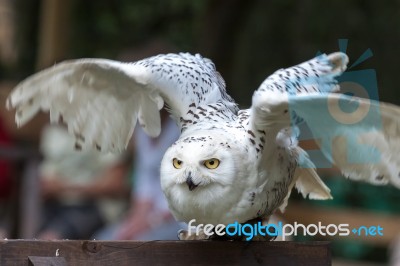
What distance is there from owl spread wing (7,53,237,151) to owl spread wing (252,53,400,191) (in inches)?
11.6

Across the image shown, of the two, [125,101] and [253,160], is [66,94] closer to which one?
[125,101]

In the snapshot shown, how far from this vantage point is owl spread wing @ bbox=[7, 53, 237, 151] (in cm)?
293

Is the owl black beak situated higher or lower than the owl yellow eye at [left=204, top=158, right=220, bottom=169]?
lower

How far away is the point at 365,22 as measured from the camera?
720 cm

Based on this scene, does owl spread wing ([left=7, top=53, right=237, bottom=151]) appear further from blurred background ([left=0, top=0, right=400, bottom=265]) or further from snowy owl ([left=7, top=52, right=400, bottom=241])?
blurred background ([left=0, top=0, right=400, bottom=265])

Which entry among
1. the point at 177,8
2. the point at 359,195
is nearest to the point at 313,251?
the point at 359,195

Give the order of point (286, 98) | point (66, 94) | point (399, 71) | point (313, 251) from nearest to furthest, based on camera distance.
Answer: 1. point (286, 98)
2. point (313, 251)
3. point (66, 94)
4. point (399, 71)

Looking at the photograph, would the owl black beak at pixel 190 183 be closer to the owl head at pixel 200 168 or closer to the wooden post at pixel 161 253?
the owl head at pixel 200 168

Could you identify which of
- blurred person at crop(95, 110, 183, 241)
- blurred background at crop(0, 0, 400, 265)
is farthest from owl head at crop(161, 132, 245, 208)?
blurred background at crop(0, 0, 400, 265)

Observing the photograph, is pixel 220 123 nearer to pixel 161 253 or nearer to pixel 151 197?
pixel 161 253

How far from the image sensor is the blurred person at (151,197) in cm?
514

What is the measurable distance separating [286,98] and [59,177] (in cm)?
409

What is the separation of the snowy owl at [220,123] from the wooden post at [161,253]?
0.10 m

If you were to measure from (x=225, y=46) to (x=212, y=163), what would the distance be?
399cm
